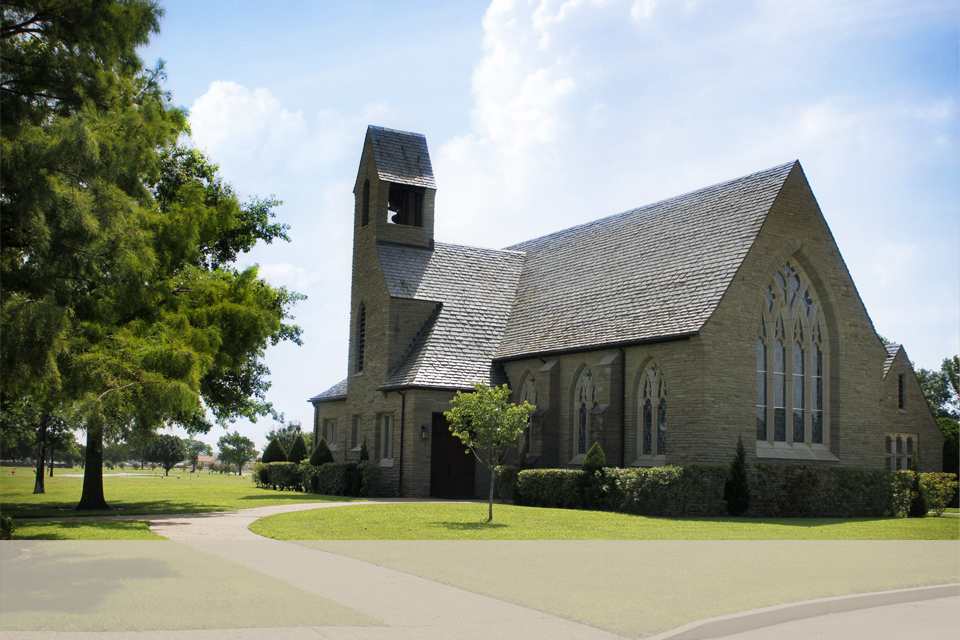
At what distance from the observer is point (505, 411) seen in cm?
2038

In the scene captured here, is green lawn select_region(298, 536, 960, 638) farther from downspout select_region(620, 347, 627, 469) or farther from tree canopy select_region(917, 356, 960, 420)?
tree canopy select_region(917, 356, 960, 420)

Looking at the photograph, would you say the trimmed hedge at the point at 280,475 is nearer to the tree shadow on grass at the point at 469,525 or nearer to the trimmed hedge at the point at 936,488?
the tree shadow on grass at the point at 469,525

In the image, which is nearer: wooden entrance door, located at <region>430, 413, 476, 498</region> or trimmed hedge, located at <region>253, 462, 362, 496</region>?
wooden entrance door, located at <region>430, 413, 476, 498</region>

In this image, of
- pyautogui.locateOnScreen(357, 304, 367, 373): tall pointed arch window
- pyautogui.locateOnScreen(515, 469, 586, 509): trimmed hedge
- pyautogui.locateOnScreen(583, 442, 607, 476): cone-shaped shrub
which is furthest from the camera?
pyautogui.locateOnScreen(357, 304, 367, 373): tall pointed arch window

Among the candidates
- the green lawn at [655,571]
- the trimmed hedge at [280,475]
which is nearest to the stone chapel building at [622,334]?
the trimmed hedge at [280,475]

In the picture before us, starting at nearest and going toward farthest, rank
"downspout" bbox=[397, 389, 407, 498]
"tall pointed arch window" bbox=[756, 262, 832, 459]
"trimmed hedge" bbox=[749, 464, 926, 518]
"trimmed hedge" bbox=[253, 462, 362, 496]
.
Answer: "trimmed hedge" bbox=[749, 464, 926, 518] → "tall pointed arch window" bbox=[756, 262, 832, 459] → "downspout" bbox=[397, 389, 407, 498] → "trimmed hedge" bbox=[253, 462, 362, 496]

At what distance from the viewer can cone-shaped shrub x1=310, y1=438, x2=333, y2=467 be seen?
35906mm

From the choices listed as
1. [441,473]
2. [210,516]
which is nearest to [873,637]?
[210,516]

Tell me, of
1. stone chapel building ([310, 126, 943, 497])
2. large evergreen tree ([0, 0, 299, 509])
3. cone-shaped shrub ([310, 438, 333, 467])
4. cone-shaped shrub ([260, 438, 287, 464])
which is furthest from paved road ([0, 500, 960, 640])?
cone-shaped shrub ([260, 438, 287, 464])

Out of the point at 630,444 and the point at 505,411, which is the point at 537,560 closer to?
the point at 505,411

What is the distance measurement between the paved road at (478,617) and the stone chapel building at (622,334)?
48.6 feet

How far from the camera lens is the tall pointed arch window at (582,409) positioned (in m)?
29.3

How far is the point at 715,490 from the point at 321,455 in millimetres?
18364

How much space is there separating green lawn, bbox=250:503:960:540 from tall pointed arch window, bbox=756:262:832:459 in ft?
11.5
